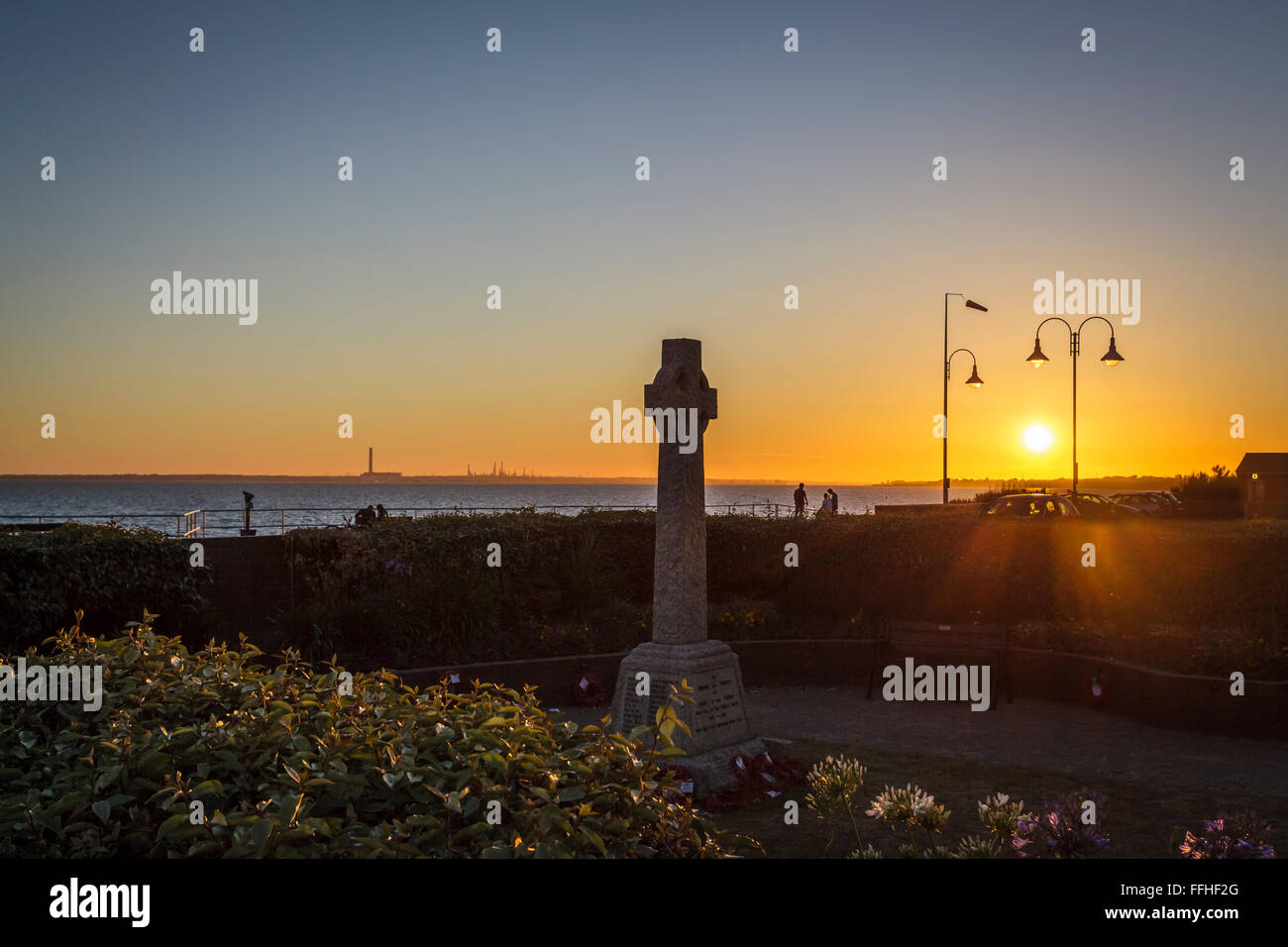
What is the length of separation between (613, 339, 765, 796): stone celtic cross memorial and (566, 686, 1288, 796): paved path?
1.25m

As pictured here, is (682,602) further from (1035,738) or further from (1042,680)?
(1042,680)

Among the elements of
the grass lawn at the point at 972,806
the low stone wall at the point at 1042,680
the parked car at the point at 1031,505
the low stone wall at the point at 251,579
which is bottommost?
the grass lawn at the point at 972,806

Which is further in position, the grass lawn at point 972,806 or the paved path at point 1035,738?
the paved path at point 1035,738

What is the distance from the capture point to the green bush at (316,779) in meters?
2.51

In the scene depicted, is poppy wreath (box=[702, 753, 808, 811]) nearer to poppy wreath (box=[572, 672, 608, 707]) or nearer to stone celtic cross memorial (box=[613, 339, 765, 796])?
stone celtic cross memorial (box=[613, 339, 765, 796])

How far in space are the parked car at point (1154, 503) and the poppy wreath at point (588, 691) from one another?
35.7m

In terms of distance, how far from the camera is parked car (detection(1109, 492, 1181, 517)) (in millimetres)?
41969

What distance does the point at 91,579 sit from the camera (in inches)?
A: 474

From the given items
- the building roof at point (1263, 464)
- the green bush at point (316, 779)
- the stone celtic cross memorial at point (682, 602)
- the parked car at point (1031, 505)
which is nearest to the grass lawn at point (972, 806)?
the stone celtic cross memorial at point (682, 602)

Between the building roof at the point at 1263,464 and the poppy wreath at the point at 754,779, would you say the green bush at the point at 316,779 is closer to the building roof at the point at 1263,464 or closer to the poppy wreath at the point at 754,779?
the poppy wreath at the point at 754,779

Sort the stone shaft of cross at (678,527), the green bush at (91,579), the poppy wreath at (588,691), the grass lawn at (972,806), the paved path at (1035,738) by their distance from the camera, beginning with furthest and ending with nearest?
the poppy wreath at (588,691) < the green bush at (91,579) < the paved path at (1035,738) < the stone shaft of cross at (678,527) < the grass lawn at (972,806)

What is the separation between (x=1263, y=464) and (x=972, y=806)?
5655cm

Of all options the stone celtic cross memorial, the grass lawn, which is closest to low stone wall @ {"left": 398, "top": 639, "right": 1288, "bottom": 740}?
the stone celtic cross memorial

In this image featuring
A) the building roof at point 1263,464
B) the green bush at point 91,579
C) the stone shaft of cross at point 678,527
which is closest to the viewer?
the stone shaft of cross at point 678,527
